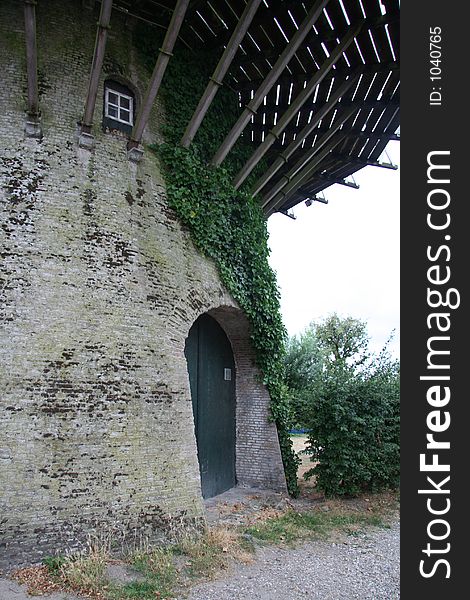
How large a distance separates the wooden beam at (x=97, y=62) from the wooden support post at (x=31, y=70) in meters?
0.84

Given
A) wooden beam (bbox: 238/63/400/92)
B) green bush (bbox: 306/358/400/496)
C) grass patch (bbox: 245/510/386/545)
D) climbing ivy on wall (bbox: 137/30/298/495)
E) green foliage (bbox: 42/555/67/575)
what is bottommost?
grass patch (bbox: 245/510/386/545)

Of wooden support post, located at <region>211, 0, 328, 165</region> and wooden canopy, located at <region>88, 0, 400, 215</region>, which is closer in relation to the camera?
wooden support post, located at <region>211, 0, 328, 165</region>

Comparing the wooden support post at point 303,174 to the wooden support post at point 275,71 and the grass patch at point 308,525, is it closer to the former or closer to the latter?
the wooden support post at point 275,71

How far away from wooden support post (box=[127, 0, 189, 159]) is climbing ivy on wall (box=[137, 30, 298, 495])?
837mm

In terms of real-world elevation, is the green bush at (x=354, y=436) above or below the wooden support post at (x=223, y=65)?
below

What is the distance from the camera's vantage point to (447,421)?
4.24 meters

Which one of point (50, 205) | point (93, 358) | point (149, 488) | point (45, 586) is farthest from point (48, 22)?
point (45, 586)

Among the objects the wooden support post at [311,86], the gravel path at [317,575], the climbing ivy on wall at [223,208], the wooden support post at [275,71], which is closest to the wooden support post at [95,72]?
the climbing ivy on wall at [223,208]

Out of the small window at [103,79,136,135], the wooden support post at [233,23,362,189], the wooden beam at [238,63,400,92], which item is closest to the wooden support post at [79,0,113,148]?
the small window at [103,79,136,135]

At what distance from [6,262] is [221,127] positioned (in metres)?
6.37

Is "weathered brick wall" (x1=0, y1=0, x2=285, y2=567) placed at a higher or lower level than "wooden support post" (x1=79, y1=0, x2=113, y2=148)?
lower

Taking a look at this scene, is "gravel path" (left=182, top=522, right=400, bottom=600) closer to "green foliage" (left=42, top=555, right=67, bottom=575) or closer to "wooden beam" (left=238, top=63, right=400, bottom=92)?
"green foliage" (left=42, top=555, right=67, bottom=575)

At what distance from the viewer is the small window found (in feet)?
33.3

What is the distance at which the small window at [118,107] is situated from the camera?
33.3 feet
